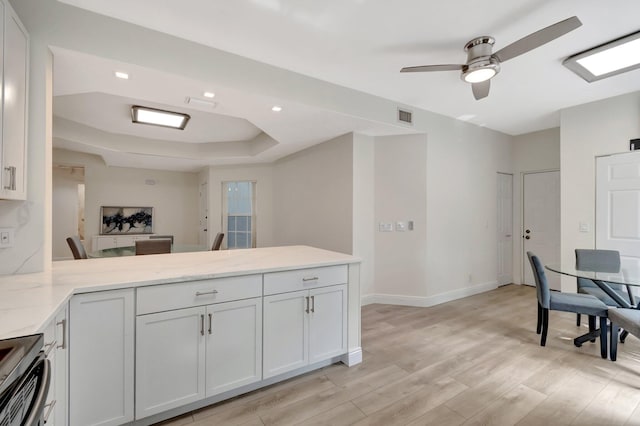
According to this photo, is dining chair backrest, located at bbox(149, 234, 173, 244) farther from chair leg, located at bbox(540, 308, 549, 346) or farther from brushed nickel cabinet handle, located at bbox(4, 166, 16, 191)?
chair leg, located at bbox(540, 308, 549, 346)

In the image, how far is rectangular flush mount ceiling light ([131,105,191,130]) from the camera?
3895 millimetres

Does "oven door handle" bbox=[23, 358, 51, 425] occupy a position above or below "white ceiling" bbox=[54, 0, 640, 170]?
below

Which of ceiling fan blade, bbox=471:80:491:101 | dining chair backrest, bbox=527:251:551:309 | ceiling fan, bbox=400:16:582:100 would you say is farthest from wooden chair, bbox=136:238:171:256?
dining chair backrest, bbox=527:251:551:309

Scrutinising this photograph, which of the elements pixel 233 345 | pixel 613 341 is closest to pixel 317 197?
pixel 233 345

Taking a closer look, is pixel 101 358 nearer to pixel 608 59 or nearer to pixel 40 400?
pixel 40 400

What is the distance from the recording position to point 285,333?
2184 millimetres

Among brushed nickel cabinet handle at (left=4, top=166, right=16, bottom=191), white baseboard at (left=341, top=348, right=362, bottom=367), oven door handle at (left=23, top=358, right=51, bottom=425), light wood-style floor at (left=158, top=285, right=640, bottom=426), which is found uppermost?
brushed nickel cabinet handle at (left=4, top=166, right=16, bottom=191)

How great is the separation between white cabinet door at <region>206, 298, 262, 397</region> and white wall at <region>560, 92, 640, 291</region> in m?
4.22

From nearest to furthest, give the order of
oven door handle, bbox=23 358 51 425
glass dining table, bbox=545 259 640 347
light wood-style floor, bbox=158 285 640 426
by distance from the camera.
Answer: oven door handle, bbox=23 358 51 425, light wood-style floor, bbox=158 285 640 426, glass dining table, bbox=545 259 640 347

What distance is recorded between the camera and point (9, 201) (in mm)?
1825

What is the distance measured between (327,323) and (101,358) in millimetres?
1488

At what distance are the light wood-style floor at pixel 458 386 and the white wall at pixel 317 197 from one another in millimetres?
1552

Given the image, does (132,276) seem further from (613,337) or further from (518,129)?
(518,129)

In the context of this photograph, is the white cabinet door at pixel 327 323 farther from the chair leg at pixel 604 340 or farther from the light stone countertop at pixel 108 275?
the chair leg at pixel 604 340
